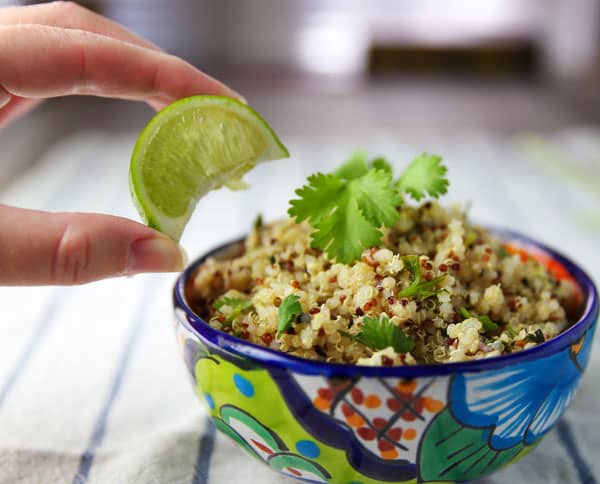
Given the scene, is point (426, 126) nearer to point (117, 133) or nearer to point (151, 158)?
point (117, 133)

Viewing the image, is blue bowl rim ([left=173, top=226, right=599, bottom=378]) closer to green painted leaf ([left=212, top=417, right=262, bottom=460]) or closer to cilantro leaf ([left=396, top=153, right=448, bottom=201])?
green painted leaf ([left=212, top=417, right=262, bottom=460])

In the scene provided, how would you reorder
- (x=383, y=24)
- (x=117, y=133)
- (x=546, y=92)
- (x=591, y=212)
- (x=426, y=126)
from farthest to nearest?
(x=383, y=24), (x=546, y=92), (x=426, y=126), (x=117, y=133), (x=591, y=212)

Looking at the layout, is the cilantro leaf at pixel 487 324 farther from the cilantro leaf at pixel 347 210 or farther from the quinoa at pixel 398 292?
the cilantro leaf at pixel 347 210

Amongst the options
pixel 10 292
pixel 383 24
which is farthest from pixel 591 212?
pixel 383 24

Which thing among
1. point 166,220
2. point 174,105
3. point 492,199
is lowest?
point 492,199

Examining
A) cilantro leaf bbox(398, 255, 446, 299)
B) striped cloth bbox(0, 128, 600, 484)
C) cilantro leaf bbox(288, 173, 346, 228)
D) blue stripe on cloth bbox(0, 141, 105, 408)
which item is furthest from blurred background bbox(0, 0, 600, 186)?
cilantro leaf bbox(398, 255, 446, 299)

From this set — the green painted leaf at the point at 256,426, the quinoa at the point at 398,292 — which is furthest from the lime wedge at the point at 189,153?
the green painted leaf at the point at 256,426
